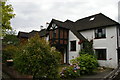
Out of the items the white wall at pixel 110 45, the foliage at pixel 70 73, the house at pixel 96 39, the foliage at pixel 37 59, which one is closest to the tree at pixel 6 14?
the house at pixel 96 39

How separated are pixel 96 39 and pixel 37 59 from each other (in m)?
11.5

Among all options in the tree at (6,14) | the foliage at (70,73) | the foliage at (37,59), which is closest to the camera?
the foliage at (37,59)

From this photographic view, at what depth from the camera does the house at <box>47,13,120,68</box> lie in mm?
13359

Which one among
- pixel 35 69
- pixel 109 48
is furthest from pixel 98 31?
pixel 35 69

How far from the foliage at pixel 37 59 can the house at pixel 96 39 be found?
9544 mm

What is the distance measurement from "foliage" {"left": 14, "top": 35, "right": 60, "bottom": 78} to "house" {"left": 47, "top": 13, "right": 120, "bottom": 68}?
9.54 meters

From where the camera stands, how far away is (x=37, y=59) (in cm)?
566

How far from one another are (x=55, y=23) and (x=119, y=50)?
962 cm

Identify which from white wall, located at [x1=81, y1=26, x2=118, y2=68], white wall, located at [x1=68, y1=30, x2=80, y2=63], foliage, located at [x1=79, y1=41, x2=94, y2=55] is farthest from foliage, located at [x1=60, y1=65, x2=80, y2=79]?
white wall, located at [x1=68, y1=30, x2=80, y2=63]

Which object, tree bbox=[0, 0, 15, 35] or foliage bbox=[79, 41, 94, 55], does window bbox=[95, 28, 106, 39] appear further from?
tree bbox=[0, 0, 15, 35]

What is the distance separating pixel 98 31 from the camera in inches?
591

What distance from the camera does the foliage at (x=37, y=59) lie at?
566 centimetres

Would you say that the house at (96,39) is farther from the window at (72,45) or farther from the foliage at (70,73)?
the foliage at (70,73)

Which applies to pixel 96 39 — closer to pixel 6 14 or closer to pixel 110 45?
pixel 110 45
